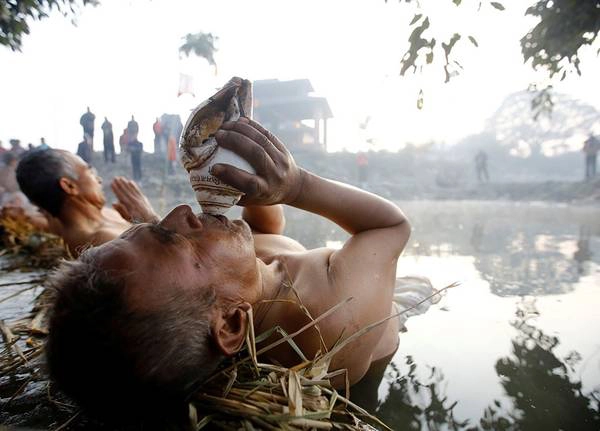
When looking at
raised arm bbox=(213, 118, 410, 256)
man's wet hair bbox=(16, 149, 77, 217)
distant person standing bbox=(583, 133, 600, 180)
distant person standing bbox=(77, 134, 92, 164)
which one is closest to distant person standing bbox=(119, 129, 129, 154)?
distant person standing bbox=(77, 134, 92, 164)

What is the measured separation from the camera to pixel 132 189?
9.66 ft

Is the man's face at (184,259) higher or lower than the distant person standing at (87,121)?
lower

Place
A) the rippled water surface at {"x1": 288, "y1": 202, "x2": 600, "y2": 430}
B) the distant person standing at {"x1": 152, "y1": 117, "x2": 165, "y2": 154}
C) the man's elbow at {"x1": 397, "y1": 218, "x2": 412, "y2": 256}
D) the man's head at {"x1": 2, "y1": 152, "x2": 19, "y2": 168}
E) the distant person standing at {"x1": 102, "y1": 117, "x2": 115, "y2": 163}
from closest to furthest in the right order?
1. the rippled water surface at {"x1": 288, "y1": 202, "x2": 600, "y2": 430}
2. the man's elbow at {"x1": 397, "y1": 218, "x2": 412, "y2": 256}
3. the man's head at {"x1": 2, "y1": 152, "x2": 19, "y2": 168}
4. the distant person standing at {"x1": 102, "y1": 117, "x2": 115, "y2": 163}
5. the distant person standing at {"x1": 152, "y1": 117, "x2": 165, "y2": 154}

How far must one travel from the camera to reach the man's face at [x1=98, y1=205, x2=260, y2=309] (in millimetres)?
1058

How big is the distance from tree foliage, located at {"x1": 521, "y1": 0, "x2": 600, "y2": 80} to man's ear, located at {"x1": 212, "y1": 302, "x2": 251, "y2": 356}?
2811mm

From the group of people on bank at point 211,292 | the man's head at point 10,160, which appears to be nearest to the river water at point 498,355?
the group of people on bank at point 211,292

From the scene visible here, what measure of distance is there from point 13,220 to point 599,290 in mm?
6024

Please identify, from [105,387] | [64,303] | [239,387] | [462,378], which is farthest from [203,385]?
[462,378]

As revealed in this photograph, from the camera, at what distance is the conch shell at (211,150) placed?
51.3 inches

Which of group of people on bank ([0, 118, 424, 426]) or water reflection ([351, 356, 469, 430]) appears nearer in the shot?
group of people on bank ([0, 118, 424, 426])

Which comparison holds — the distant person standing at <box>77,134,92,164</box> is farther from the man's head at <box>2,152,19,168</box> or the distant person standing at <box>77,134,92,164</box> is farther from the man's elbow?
the man's elbow

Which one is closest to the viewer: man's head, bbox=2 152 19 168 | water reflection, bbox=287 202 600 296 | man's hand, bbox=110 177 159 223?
man's hand, bbox=110 177 159 223

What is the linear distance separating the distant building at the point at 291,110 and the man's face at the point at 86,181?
84.0ft

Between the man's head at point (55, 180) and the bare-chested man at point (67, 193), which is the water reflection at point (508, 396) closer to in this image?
the bare-chested man at point (67, 193)
